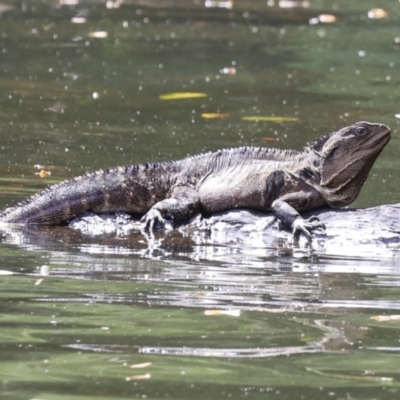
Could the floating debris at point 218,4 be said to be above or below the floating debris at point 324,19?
above

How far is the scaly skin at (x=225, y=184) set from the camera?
8.51m

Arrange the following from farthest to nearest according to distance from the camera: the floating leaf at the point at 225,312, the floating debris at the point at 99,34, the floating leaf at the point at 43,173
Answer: the floating debris at the point at 99,34 < the floating leaf at the point at 43,173 < the floating leaf at the point at 225,312

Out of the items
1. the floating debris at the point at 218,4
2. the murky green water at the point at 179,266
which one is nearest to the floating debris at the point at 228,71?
the murky green water at the point at 179,266

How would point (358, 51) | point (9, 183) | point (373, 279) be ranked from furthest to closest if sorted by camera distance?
point (358, 51) < point (9, 183) < point (373, 279)

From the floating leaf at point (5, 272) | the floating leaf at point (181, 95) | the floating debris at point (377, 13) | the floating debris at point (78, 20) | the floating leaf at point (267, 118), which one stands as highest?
the floating debris at point (78, 20)

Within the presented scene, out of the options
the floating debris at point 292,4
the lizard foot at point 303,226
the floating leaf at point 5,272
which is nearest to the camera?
the floating leaf at point 5,272

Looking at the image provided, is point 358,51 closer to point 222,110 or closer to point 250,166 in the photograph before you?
point 222,110

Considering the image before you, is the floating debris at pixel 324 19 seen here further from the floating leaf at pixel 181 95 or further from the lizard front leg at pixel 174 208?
the lizard front leg at pixel 174 208

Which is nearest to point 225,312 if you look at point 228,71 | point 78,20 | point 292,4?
point 228,71

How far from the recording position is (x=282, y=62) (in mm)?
17109

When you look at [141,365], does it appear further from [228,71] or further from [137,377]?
[228,71]

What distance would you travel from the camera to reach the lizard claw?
27.7 feet

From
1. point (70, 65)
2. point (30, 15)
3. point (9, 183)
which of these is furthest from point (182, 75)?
point (9, 183)

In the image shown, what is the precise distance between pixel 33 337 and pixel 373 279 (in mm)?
2284
